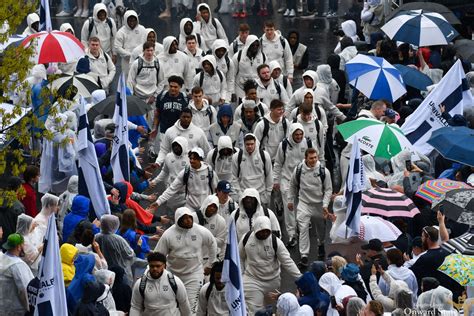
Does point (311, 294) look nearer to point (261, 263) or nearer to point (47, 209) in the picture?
point (261, 263)

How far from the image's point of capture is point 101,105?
20031 millimetres

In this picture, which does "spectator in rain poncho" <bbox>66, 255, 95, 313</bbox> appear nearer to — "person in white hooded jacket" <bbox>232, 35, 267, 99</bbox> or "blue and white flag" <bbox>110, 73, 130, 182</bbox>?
"blue and white flag" <bbox>110, 73, 130, 182</bbox>

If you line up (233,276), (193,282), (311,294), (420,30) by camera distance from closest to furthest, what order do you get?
→ 1. (233,276)
2. (311,294)
3. (193,282)
4. (420,30)

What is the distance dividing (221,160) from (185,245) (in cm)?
276

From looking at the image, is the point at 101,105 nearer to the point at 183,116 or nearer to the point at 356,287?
the point at 183,116

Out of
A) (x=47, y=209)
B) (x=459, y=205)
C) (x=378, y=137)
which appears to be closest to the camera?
(x=459, y=205)

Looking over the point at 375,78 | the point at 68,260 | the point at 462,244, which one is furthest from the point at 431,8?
the point at 68,260

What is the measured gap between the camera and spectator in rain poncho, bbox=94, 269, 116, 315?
14.0 metres

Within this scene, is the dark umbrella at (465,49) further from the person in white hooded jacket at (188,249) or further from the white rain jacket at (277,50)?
the person in white hooded jacket at (188,249)

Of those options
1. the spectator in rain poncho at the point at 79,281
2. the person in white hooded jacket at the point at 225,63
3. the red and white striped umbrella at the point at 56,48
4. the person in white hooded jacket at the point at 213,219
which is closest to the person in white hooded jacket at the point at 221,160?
the person in white hooded jacket at the point at 213,219

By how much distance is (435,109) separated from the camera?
63.3 feet

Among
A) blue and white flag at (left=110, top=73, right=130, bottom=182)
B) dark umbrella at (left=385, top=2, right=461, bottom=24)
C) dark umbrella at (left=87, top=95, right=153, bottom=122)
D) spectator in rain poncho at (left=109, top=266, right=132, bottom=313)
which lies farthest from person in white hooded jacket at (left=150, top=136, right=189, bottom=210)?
dark umbrella at (left=385, top=2, right=461, bottom=24)

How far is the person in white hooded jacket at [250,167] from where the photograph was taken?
18438 mm

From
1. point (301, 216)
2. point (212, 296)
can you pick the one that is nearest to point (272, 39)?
point (301, 216)
